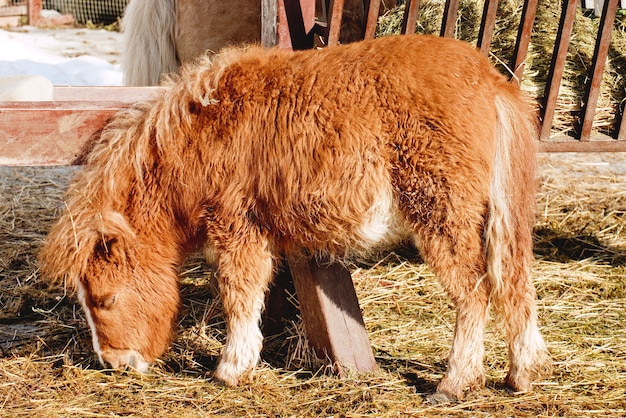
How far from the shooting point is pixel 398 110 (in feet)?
11.4

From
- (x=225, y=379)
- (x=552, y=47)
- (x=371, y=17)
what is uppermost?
(x=371, y=17)

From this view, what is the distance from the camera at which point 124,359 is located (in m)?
3.89

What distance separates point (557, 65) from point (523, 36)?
245 mm

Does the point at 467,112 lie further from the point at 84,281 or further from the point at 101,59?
the point at 101,59

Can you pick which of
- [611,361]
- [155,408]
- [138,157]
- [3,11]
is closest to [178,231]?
[138,157]

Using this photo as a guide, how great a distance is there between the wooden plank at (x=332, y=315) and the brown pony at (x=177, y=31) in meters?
2.07

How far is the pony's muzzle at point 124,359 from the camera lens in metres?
3.89

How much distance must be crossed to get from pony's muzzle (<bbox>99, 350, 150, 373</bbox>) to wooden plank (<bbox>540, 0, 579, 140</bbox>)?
8.01 ft

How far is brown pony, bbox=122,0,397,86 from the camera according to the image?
5.79 m

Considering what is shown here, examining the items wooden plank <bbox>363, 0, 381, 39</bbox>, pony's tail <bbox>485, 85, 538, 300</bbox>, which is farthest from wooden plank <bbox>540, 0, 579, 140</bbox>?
wooden plank <bbox>363, 0, 381, 39</bbox>

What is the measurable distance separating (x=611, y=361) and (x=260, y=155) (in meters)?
2.03

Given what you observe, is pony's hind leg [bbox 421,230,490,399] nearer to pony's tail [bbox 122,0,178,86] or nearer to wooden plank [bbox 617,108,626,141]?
wooden plank [bbox 617,108,626,141]

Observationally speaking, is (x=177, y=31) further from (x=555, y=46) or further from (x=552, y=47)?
(x=555, y=46)

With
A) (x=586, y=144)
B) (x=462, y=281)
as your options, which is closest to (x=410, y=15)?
(x=586, y=144)
